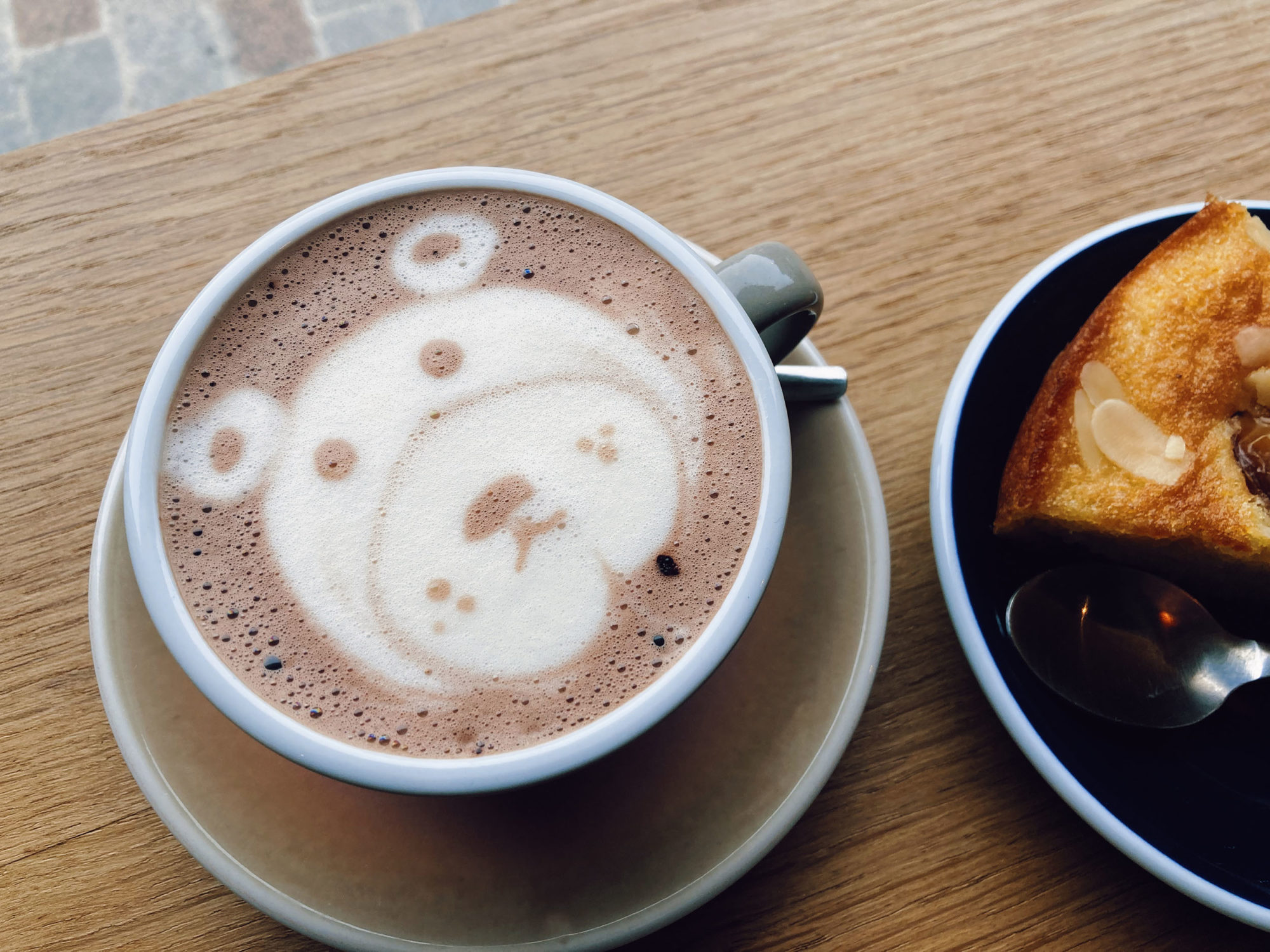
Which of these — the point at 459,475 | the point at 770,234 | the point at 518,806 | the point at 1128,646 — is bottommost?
the point at 518,806

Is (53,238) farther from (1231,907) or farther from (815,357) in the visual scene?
(1231,907)

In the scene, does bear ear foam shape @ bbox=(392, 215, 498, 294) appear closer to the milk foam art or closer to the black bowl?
the milk foam art

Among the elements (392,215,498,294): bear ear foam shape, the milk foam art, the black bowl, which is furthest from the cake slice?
(392,215,498,294): bear ear foam shape

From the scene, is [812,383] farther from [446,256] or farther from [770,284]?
[446,256]

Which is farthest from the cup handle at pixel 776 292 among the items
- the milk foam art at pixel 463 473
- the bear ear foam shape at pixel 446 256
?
the bear ear foam shape at pixel 446 256

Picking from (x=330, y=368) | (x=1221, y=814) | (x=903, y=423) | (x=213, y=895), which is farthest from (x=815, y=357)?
(x=213, y=895)

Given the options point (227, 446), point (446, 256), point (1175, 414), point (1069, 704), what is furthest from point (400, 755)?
point (1175, 414)
